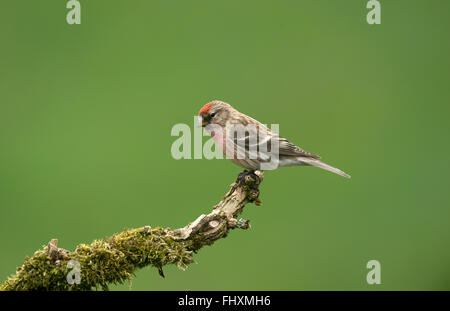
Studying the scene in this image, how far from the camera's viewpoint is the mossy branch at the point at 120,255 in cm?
327

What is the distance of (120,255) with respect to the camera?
356 cm

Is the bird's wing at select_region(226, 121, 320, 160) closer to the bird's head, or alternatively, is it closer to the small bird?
the small bird

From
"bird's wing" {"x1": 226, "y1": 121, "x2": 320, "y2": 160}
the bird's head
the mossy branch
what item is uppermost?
the bird's head

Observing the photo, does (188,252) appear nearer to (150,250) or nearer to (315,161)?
(150,250)

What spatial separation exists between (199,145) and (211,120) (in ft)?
1.32

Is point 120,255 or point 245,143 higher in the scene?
point 245,143

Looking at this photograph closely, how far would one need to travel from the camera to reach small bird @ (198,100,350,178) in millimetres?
5500

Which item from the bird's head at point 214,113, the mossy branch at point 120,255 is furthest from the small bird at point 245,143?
the mossy branch at point 120,255

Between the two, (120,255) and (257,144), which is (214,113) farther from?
(120,255)

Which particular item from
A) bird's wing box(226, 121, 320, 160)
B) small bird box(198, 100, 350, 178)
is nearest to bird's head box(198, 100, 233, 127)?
small bird box(198, 100, 350, 178)

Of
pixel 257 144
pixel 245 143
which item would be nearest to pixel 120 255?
pixel 245 143

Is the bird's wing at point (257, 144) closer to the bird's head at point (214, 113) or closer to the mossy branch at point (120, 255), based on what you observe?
the bird's head at point (214, 113)

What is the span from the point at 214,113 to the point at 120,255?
2405mm
